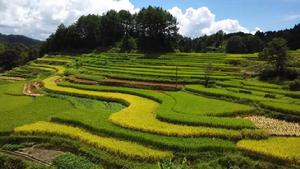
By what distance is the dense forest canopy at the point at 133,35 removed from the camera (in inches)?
2830

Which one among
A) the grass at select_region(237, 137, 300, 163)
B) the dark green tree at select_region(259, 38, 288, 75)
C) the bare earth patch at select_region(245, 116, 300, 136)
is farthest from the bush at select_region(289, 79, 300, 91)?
the grass at select_region(237, 137, 300, 163)

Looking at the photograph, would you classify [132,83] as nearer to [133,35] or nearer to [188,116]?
[188,116]

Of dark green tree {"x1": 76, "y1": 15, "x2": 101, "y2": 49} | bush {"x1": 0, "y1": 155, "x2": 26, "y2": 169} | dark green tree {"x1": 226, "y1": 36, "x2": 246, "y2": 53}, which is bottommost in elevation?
bush {"x1": 0, "y1": 155, "x2": 26, "y2": 169}

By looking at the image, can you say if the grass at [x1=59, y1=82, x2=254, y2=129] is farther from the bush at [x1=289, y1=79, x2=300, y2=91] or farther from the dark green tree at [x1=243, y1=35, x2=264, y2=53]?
the dark green tree at [x1=243, y1=35, x2=264, y2=53]

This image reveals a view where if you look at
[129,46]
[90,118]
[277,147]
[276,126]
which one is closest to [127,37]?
[129,46]

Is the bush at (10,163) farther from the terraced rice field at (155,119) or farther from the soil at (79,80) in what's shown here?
the soil at (79,80)

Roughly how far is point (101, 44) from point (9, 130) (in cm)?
6095

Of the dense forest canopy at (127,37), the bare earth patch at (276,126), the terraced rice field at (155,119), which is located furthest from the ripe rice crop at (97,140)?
the dense forest canopy at (127,37)

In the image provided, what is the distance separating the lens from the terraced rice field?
16781 millimetres

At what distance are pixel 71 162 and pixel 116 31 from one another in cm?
6604

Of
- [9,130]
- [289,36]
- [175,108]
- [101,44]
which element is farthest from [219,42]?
[9,130]

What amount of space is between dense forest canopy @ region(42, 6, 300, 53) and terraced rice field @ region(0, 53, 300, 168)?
3280cm

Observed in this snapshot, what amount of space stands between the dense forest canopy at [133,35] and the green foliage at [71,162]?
173ft

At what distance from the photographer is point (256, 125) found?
20891 mm
